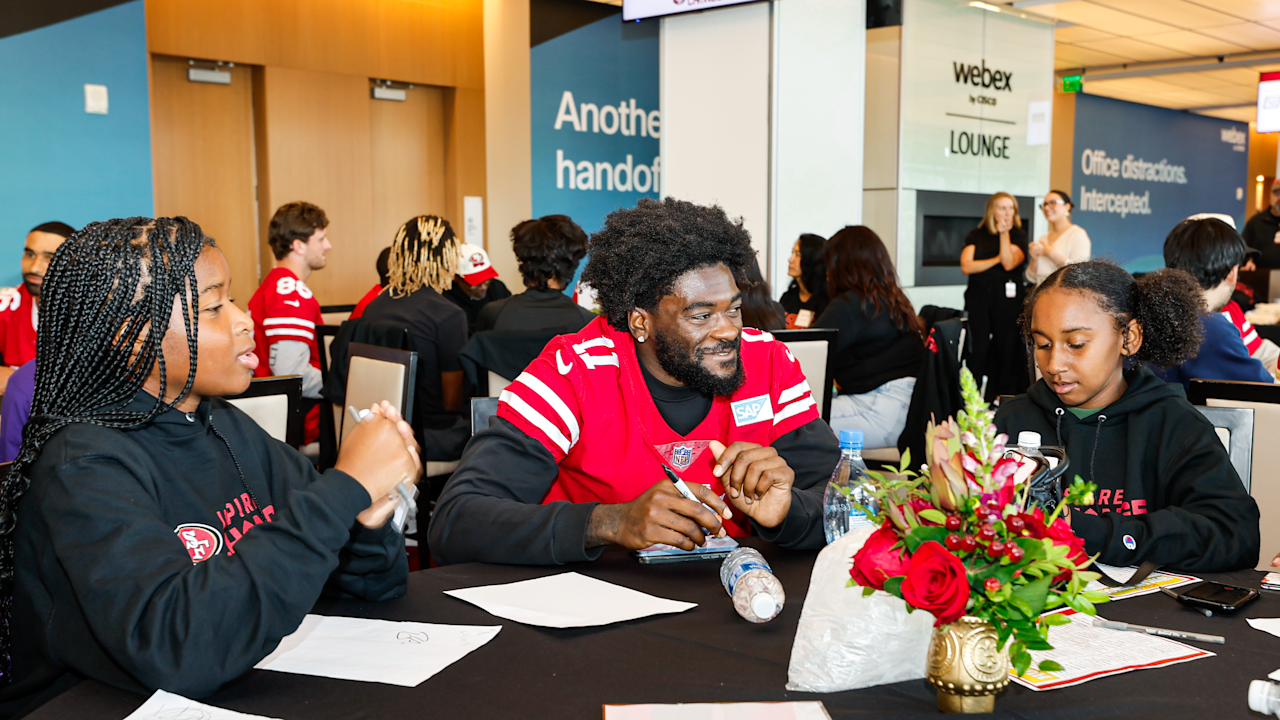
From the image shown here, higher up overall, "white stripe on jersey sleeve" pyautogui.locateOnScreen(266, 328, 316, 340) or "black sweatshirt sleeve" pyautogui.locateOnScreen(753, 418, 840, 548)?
"white stripe on jersey sleeve" pyautogui.locateOnScreen(266, 328, 316, 340)

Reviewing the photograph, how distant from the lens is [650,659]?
1108 millimetres

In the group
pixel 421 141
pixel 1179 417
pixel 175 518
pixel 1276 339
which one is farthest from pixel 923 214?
pixel 175 518

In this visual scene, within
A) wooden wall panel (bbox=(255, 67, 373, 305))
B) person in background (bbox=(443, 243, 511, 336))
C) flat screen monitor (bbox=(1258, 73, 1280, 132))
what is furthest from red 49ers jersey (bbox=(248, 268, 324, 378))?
flat screen monitor (bbox=(1258, 73, 1280, 132))

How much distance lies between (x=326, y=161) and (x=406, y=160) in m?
0.73

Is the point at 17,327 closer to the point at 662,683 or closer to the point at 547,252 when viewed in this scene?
the point at 547,252

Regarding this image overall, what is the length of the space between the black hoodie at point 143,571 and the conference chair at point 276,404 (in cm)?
116

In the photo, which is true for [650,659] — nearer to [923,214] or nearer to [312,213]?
[312,213]

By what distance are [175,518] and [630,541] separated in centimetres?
64

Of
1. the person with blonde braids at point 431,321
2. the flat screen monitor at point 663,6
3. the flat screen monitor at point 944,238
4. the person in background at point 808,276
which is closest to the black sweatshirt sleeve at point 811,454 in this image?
the person with blonde braids at point 431,321

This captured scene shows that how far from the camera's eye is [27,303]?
371cm

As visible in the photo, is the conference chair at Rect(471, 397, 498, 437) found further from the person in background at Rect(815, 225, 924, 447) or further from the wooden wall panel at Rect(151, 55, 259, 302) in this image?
the wooden wall panel at Rect(151, 55, 259, 302)

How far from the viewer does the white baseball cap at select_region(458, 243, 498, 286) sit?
5.22m

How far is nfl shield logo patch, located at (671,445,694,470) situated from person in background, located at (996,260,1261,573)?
0.71 metres

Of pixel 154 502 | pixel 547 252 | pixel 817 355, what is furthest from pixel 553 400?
pixel 547 252
